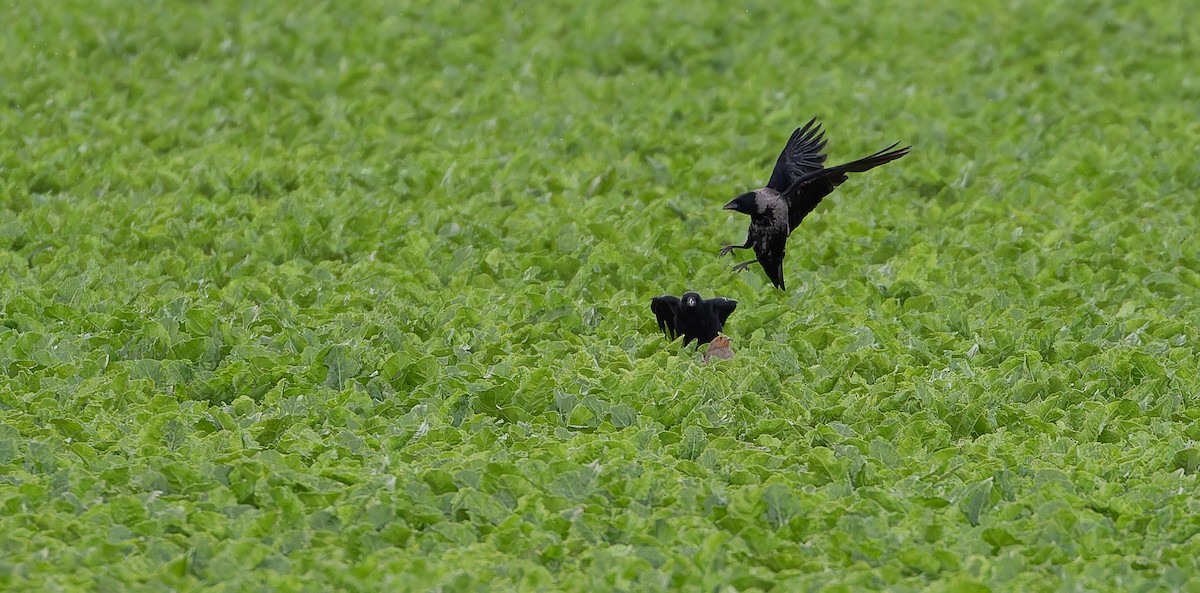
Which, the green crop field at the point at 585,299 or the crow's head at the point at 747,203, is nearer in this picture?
the green crop field at the point at 585,299

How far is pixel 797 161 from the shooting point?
716cm

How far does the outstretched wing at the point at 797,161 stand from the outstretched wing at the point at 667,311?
0.63m

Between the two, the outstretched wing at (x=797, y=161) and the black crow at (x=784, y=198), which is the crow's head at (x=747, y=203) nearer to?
the black crow at (x=784, y=198)

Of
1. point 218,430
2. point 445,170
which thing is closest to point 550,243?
point 445,170

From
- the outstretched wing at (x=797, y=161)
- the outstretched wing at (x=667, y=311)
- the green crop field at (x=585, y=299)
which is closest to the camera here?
the green crop field at (x=585, y=299)

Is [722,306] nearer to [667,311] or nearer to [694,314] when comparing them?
[694,314]

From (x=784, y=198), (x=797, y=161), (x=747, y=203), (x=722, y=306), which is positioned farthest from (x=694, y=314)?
(x=797, y=161)

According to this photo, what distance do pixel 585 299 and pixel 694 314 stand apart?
33.5 inches

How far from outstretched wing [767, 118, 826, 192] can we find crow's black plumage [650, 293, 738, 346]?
1.79 ft

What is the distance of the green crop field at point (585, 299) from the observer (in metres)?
5.25

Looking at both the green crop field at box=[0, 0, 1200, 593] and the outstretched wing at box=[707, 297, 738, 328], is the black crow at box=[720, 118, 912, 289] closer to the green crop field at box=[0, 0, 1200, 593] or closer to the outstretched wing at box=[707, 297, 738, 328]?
the outstretched wing at box=[707, 297, 738, 328]

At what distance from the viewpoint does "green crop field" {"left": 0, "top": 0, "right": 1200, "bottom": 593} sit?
5250 mm

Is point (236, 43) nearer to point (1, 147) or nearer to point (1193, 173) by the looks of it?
point (1, 147)

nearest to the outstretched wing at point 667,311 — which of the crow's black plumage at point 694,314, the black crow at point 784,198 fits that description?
the crow's black plumage at point 694,314
